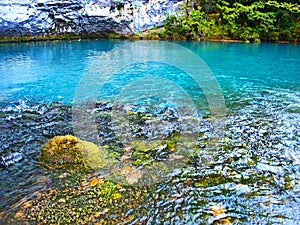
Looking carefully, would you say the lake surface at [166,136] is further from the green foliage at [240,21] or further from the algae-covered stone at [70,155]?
the green foliage at [240,21]

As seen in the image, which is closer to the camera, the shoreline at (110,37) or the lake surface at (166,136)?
the lake surface at (166,136)

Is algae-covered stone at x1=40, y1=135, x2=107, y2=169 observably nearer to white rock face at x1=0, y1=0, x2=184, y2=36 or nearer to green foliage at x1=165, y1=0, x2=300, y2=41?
green foliage at x1=165, y1=0, x2=300, y2=41

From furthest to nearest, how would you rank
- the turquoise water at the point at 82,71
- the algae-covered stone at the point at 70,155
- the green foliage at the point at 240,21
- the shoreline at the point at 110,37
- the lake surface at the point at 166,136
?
the shoreline at the point at 110,37 → the green foliage at the point at 240,21 → the turquoise water at the point at 82,71 → the algae-covered stone at the point at 70,155 → the lake surface at the point at 166,136

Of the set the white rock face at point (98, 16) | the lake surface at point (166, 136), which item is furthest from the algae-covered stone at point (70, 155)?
the white rock face at point (98, 16)

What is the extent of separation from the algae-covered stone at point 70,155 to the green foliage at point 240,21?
2174cm

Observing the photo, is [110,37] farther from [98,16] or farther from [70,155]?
[70,155]

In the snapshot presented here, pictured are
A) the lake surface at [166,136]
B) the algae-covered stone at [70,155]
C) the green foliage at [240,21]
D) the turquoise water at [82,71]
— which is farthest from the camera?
the green foliage at [240,21]

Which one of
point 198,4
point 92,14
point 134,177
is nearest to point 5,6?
point 92,14

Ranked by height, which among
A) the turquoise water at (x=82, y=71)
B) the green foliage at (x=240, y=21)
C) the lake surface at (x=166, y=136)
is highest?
the green foliage at (x=240, y=21)

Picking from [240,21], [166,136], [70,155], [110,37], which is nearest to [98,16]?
[110,37]

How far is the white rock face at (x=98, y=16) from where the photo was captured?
80.3 ft

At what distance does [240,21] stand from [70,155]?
78.8 feet

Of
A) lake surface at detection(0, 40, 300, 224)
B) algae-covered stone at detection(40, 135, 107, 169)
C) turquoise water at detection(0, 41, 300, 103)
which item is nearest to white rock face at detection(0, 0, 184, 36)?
turquoise water at detection(0, 41, 300, 103)

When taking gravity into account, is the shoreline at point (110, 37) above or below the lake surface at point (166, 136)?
above
